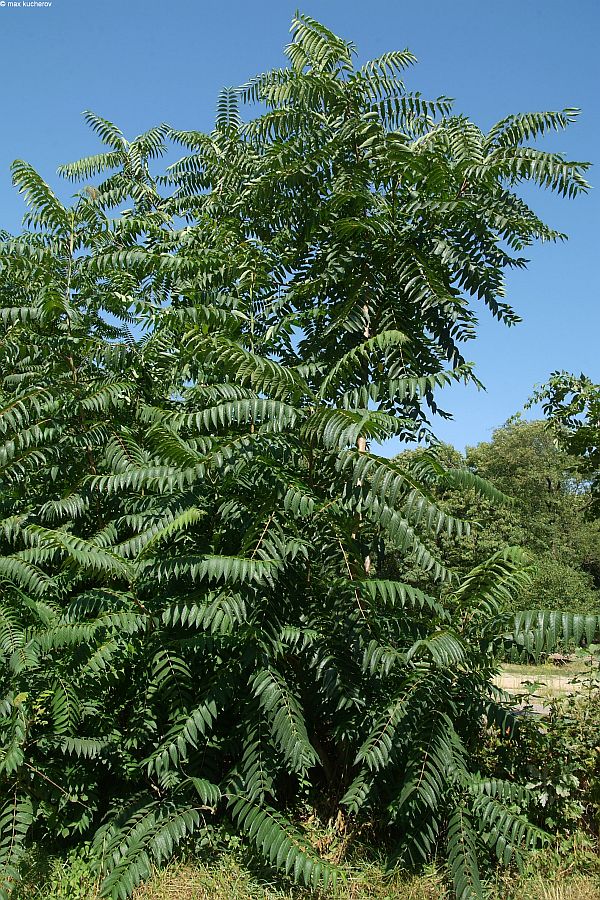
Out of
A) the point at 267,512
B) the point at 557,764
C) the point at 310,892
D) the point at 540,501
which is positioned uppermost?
the point at 540,501

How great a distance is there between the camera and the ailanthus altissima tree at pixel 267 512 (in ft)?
13.2

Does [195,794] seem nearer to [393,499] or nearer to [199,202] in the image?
[393,499]

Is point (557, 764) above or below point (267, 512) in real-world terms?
below

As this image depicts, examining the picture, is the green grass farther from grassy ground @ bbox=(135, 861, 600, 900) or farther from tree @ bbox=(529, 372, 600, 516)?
tree @ bbox=(529, 372, 600, 516)

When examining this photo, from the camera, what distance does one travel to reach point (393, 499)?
3633 millimetres

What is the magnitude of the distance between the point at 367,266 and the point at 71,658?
3432 mm

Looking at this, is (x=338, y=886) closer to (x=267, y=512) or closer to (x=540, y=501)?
(x=267, y=512)

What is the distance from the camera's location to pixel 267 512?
4.18 metres

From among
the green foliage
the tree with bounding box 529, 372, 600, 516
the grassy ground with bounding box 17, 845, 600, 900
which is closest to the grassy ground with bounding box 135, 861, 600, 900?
the grassy ground with bounding box 17, 845, 600, 900

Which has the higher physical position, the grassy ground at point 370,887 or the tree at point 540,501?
the tree at point 540,501

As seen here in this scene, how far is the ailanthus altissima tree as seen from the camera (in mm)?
4012

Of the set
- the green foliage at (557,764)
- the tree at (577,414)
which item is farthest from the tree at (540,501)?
the green foliage at (557,764)

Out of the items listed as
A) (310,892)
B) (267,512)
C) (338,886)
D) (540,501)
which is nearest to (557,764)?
(338,886)

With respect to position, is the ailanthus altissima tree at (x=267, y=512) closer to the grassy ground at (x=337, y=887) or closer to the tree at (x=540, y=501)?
the grassy ground at (x=337, y=887)
